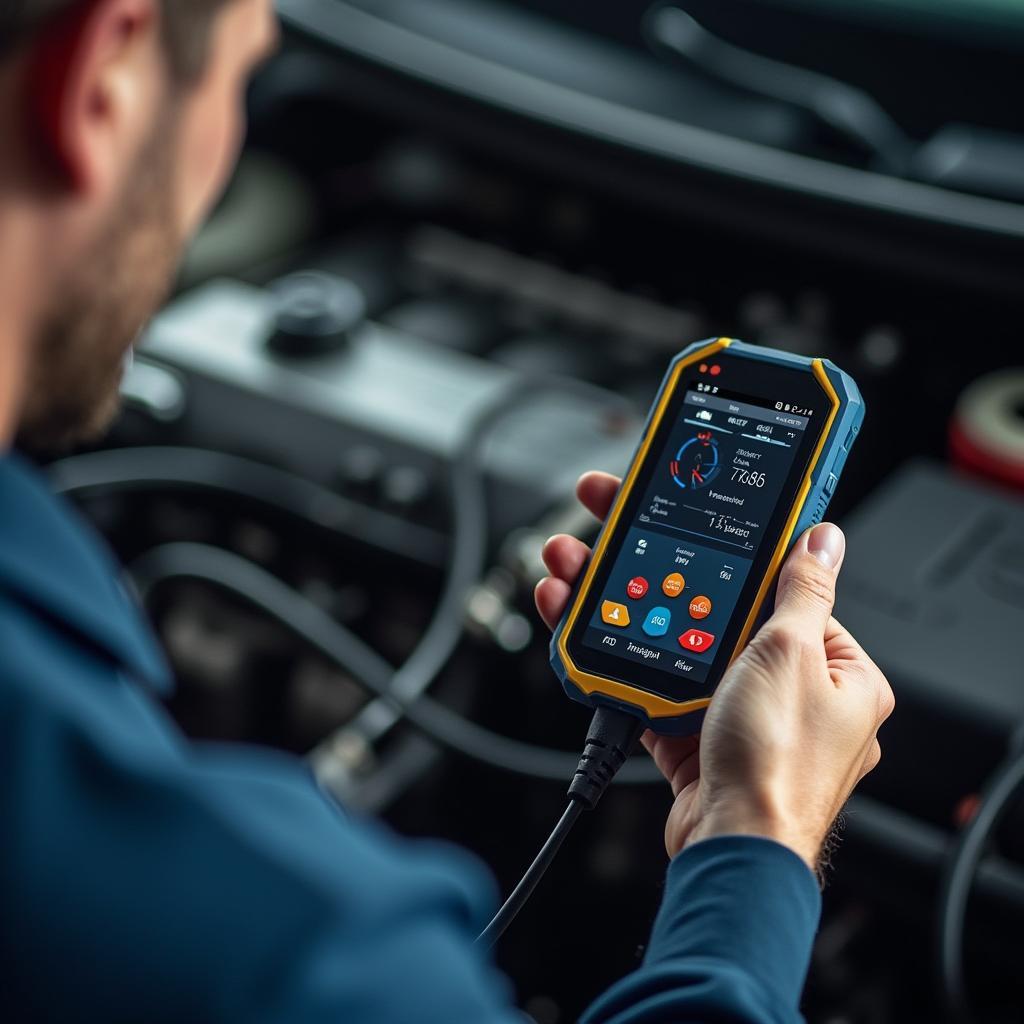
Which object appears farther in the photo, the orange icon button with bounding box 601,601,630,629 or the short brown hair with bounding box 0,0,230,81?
the orange icon button with bounding box 601,601,630,629

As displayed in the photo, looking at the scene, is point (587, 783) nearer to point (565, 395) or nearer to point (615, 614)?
point (615, 614)

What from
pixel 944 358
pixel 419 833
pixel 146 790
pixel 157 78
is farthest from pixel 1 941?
pixel 944 358

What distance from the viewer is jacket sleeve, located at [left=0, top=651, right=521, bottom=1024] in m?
0.37

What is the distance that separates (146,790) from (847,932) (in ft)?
1.97

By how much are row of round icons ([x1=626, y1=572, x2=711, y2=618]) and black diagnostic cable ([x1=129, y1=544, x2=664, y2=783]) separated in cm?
12

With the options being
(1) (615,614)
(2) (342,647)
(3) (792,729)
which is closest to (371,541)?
(2) (342,647)

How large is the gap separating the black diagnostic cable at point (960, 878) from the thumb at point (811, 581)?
0.63 ft

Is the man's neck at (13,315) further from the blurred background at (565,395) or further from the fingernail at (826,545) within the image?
the blurred background at (565,395)

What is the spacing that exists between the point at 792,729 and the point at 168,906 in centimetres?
29

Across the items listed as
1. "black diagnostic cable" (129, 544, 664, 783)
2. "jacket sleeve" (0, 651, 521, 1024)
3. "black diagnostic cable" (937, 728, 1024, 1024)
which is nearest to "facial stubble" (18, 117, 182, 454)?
"jacket sleeve" (0, 651, 521, 1024)

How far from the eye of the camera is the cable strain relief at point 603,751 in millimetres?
631

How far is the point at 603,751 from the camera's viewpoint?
641mm

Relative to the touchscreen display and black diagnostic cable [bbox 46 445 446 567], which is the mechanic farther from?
black diagnostic cable [bbox 46 445 446 567]

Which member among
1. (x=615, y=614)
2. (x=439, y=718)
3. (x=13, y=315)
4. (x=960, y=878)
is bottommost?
(x=439, y=718)
